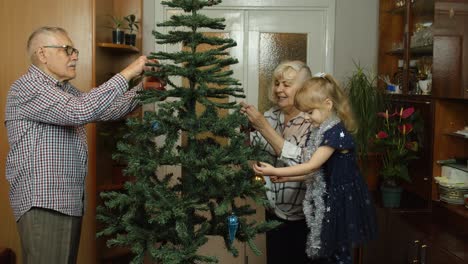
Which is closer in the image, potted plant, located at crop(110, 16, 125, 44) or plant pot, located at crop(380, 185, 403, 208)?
plant pot, located at crop(380, 185, 403, 208)

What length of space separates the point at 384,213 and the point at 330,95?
1.44 metres

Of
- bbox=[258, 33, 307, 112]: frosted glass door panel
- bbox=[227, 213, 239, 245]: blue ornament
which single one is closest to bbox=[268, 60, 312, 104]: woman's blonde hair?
bbox=[227, 213, 239, 245]: blue ornament

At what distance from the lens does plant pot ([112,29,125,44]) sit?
3.77 metres

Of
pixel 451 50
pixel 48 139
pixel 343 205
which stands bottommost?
pixel 343 205

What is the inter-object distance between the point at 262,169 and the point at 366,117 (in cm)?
188

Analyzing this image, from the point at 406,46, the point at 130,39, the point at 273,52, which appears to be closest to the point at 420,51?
the point at 406,46

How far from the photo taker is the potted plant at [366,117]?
3.53 metres

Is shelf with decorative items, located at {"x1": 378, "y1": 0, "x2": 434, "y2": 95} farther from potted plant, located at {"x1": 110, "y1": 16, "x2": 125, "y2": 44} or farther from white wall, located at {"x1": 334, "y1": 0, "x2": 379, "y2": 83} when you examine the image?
potted plant, located at {"x1": 110, "y1": 16, "x2": 125, "y2": 44}

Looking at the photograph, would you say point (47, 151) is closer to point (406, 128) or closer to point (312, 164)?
point (312, 164)

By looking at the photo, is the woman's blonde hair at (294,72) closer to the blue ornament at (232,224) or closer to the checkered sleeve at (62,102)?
the checkered sleeve at (62,102)

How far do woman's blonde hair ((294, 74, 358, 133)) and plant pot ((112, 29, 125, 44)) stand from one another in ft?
6.66

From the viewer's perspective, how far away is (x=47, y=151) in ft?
7.23

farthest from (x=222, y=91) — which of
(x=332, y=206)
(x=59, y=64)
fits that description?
(x=59, y=64)

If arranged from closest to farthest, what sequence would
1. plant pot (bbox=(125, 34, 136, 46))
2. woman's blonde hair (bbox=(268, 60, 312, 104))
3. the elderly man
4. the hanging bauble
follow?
the hanging bauble, the elderly man, woman's blonde hair (bbox=(268, 60, 312, 104)), plant pot (bbox=(125, 34, 136, 46))
